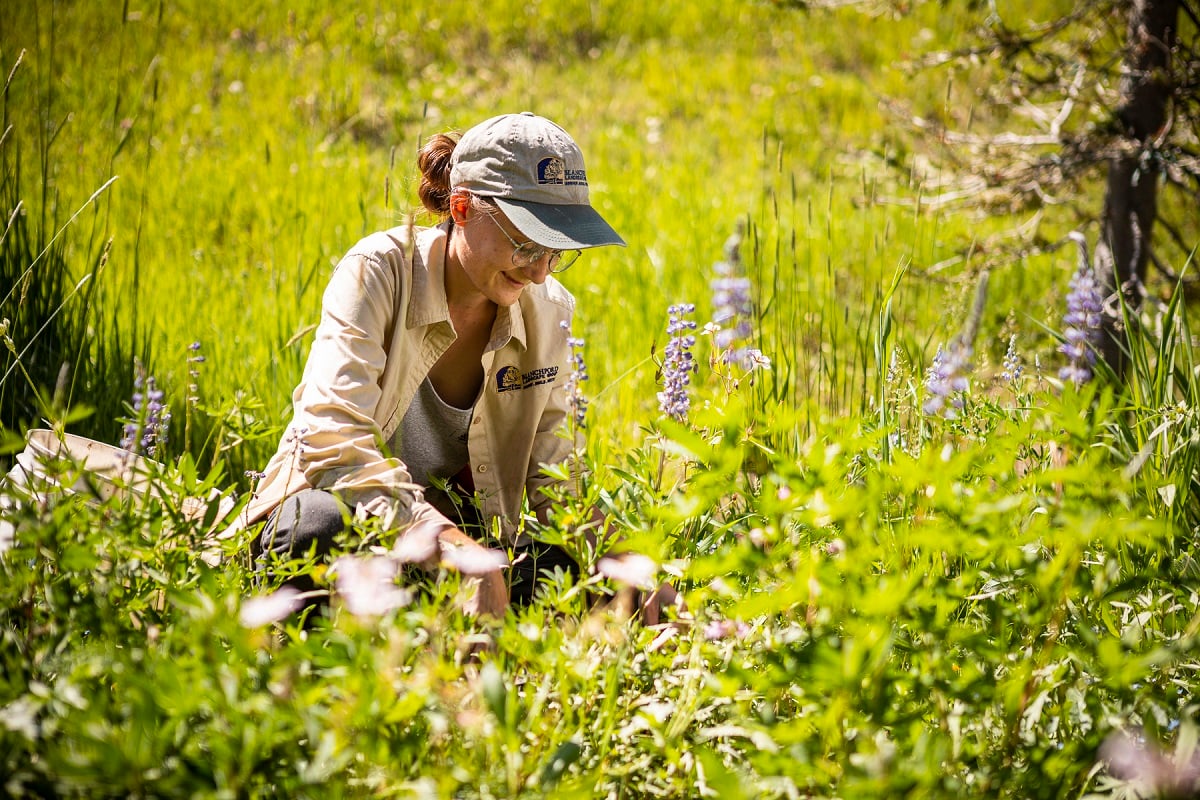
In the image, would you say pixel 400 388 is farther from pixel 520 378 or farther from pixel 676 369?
pixel 676 369

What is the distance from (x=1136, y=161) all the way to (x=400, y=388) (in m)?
3.03

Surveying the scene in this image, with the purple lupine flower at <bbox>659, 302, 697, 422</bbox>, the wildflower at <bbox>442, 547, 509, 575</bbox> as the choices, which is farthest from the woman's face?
the wildflower at <bbox>442, 547, 509, 575</bbox>

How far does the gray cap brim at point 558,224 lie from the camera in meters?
1.95

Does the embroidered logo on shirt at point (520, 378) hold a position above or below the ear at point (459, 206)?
below

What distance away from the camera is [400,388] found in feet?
7.39

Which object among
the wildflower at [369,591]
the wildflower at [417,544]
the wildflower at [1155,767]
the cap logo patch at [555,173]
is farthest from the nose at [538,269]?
the wildflower at [1155,767]

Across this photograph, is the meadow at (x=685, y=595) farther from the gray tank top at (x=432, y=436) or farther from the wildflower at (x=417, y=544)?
the gray tank top at (x=432, y=436)

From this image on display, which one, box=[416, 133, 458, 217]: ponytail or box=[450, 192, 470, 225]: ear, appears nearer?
box=[450, 192, 470, 225]: ear

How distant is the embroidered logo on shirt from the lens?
2430 mm

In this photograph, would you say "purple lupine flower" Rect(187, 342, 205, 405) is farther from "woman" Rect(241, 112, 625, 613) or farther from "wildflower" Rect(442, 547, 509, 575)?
"wildflower" Rect(442, 547, 509, 575)

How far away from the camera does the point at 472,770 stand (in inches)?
46.9

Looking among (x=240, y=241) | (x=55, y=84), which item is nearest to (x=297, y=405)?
(x=240, y=241)

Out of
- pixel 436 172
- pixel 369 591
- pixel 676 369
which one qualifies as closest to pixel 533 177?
pixel 436 172

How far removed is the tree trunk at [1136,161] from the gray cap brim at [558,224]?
2.38 metres
